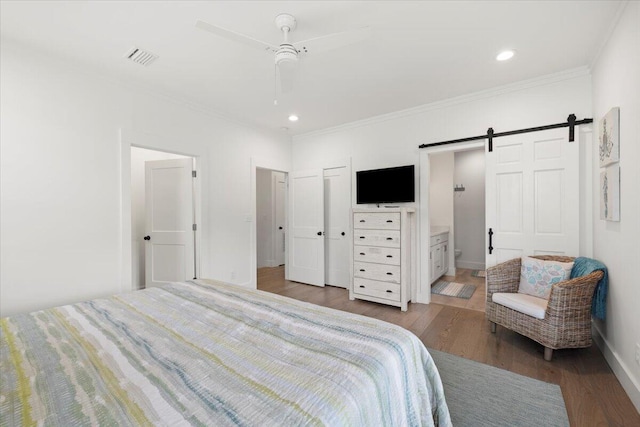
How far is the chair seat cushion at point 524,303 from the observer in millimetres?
2303

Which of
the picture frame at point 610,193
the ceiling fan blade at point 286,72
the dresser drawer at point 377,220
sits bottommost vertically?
the dresser drawer at point 377,220

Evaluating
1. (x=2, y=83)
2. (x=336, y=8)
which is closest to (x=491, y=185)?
(x=336, y=8)

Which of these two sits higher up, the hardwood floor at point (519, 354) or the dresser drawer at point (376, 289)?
the dresser drawer at point (376, 289)

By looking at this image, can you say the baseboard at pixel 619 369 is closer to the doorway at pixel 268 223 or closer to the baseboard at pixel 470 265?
the baseboard at pixel 470 265

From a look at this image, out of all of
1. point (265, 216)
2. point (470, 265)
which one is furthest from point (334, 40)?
point (470, 265)

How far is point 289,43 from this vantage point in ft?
6.47

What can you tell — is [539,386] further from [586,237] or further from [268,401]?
[268,401]

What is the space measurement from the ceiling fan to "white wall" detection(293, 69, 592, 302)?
1.91m

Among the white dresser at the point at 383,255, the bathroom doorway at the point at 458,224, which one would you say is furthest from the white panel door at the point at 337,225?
the bathroom doorway at the point at 458,224

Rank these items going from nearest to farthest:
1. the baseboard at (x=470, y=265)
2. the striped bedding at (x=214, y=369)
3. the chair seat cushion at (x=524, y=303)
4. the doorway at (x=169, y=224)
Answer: the striped bedding at (x=214, y=369)
the chair seat cushion at (x=524, y=303)
the doorway at (x=169, y=224)
the baseboard at (x=470, y=265)

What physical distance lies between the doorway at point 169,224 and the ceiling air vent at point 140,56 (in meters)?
1.29

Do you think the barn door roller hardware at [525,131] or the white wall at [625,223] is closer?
the white wall at [625,223]

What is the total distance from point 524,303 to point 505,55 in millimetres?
2235

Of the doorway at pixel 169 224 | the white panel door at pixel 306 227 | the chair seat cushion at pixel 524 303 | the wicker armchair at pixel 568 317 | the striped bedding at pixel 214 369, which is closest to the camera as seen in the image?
the striped bedding at pixel 214 369
